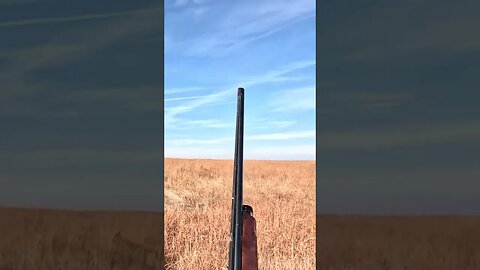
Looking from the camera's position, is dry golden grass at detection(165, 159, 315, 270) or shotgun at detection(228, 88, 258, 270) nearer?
shotgun at detection(228, 88, 258, 270)

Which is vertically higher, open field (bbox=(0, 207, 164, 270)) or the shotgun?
the shotgun

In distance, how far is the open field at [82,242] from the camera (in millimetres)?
3861

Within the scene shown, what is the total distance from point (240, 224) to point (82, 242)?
252cm

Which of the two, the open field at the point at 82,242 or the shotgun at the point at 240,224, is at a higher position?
the shotgun at the point at 240,224

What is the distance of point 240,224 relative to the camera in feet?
7.33

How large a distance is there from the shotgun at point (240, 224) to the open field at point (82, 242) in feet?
4.71

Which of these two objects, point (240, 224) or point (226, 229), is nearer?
point (240, 224)

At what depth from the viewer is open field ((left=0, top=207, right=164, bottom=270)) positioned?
386cm

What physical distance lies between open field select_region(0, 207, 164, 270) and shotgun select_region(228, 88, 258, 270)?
1437 millimetres

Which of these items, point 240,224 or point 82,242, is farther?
point 82,242
